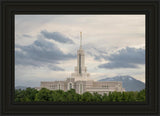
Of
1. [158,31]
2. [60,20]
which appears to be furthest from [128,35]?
[158,31]

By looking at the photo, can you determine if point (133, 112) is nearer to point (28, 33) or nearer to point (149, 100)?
point (149, 100)

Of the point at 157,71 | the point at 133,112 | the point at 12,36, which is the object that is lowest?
the point at 133,112

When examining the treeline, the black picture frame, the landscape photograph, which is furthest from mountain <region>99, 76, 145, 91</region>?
the black picture frame

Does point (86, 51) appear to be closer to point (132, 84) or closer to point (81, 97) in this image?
point (132, 84)

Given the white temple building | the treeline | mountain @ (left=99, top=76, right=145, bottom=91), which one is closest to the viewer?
the treeline

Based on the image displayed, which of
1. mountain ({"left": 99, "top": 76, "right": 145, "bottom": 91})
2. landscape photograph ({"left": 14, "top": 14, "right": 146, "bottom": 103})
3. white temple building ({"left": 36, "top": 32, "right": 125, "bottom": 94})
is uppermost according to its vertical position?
landscape photograph ({"left": 14, "top": 14, "right": 146, "bottom": 103})

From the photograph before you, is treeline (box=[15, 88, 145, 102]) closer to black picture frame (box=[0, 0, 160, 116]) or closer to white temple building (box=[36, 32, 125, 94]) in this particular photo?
black picture frame (box=[0, 0, 160, 116])
